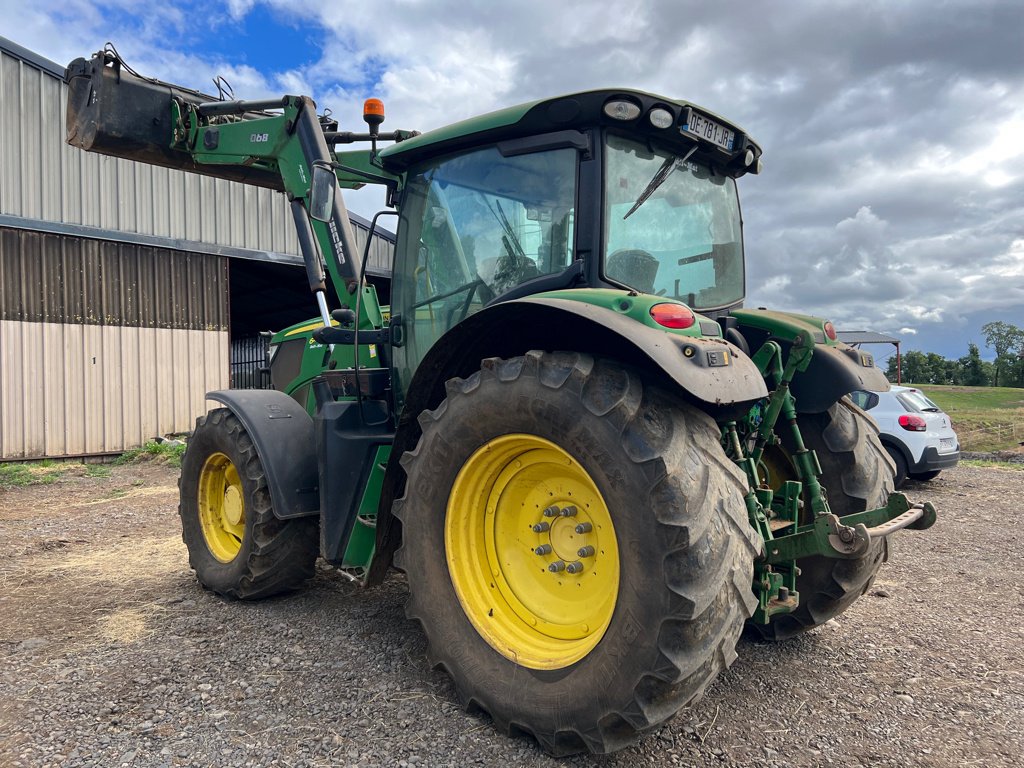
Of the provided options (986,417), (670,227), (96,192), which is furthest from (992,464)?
(96,192)

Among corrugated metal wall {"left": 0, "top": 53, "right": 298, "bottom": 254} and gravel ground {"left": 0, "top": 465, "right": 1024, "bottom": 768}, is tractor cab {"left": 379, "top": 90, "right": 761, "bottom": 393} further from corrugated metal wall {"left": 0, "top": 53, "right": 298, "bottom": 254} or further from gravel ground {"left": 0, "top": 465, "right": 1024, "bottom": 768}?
corrugated metal wall {"left": 0, "top": 53, "right": 298, "bottom": 254}

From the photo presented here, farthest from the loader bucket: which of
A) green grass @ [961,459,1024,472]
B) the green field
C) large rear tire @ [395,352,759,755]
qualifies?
the green field

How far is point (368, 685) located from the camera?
310 cm

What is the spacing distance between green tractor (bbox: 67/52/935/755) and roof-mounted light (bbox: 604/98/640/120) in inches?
0.4

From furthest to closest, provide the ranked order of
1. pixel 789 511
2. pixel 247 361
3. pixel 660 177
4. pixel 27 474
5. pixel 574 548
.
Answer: pixel 247 361, pixel 27 474, pixel 660 177, pixel 789 511, pixel 574 548

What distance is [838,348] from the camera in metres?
Result: 3.76

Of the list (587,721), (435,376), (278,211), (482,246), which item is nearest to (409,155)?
(482,246)

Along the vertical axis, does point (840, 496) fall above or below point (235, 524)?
above

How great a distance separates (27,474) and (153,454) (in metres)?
1.94

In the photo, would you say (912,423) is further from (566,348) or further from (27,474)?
(27,474)

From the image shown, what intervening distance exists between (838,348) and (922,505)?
3.12 ft

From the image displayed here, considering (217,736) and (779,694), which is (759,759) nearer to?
(779,694)

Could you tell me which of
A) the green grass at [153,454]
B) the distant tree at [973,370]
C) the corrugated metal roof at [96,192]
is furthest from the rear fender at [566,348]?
the distant tree at [973,370]

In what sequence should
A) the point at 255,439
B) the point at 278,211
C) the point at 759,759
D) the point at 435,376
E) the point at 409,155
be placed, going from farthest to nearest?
the point at 278,211
the point at 255,439
the point at 409,155
the point at 435,376
the point at 759,759
